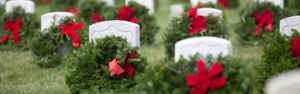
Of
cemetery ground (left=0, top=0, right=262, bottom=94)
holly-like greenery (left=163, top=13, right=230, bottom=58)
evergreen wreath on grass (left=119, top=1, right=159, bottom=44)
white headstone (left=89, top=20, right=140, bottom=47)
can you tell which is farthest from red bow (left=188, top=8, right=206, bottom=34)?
evergreen wreath on grass (left=119, top=1, right=159, bottom=44)

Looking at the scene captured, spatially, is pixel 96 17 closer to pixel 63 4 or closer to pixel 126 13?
pixel 126 13

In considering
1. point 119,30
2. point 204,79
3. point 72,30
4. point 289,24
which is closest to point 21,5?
point 72,30

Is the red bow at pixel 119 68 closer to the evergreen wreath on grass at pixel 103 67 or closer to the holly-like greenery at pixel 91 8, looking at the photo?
the evergreen wreath on grass at pixel 103 67

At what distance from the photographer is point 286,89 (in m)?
1.87

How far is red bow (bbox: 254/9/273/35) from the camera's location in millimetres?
6079

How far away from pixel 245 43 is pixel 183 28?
2.61 metres

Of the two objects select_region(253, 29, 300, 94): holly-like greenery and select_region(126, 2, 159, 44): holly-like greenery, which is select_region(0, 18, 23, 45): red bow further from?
select_region(253, 29, 300, 94): holly-like greenery

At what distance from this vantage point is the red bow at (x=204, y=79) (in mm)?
2521

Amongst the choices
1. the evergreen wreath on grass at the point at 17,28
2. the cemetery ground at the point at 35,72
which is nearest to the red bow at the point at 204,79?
the cemetery ground at the point at 35,72

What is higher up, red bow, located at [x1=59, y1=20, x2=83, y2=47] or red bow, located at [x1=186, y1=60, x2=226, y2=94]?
red bow, located at [x1=59, y1=20, x2=83, y2=47]

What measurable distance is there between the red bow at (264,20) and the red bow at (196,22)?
1.98 meters

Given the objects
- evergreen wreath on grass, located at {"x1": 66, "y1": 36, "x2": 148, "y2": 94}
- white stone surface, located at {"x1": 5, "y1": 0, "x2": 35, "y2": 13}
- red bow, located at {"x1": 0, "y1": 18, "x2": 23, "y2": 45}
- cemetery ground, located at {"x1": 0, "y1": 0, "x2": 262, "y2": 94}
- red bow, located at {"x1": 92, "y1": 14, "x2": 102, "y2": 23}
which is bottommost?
cemetery ground, located at {"x1": 0, "y1": 0, "x2": 262, "y2": 94}

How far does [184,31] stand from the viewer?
475cm

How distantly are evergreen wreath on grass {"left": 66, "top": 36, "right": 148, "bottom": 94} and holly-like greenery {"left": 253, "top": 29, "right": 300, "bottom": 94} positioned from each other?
58.6 inches
